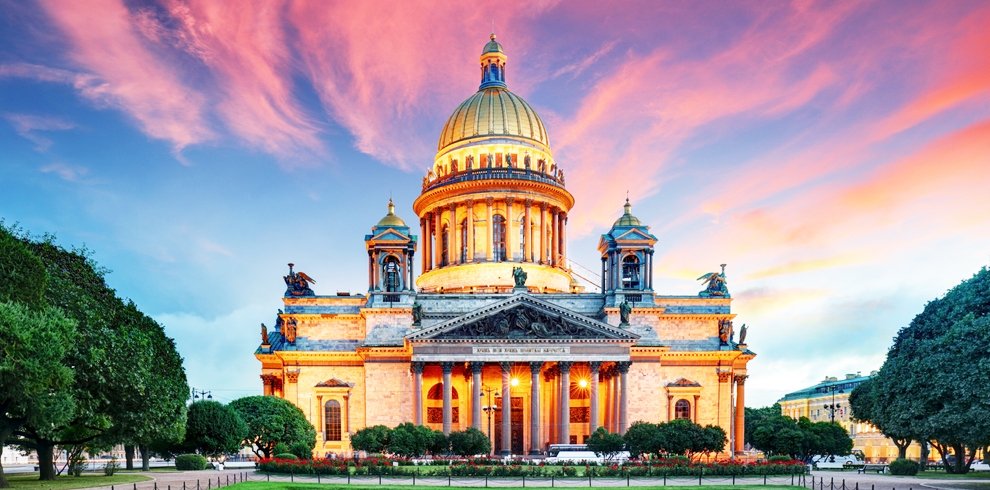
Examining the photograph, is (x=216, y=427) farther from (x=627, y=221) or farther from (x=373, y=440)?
(x=627, y=221)

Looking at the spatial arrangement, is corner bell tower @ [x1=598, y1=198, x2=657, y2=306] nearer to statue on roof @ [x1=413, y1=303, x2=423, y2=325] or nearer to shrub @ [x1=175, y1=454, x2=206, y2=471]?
statue on roof @ [x1=413, y1=303, x2=423, y2=325]

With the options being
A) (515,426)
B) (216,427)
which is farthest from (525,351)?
(216,427)

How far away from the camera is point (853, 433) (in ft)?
421

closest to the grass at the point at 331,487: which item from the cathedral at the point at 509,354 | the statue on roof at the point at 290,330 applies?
the cathedral at the point at 509,354

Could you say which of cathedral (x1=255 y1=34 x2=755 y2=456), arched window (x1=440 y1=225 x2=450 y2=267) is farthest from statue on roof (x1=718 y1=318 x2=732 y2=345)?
arched window (x1=440 y1=225 x2=450 y2=267)

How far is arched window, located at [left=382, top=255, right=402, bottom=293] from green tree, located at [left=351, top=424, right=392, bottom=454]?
A: 19.3 metres

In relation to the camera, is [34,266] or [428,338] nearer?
[34,266]

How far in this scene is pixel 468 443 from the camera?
182 ft

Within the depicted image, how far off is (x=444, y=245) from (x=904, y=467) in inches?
1913

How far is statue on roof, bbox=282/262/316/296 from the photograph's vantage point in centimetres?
7512

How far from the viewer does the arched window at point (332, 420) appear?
71688 millimetres

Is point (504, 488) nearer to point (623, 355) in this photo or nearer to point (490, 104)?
point (623, 355)

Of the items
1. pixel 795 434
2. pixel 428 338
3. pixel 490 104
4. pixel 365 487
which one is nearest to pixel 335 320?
pixel 428 338

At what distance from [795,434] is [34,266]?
189 ft
